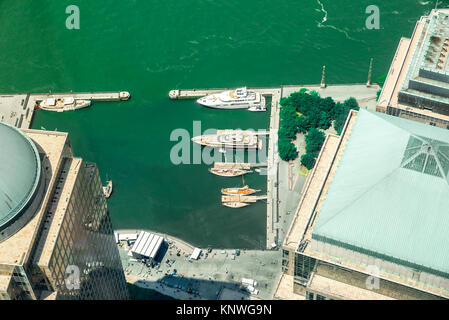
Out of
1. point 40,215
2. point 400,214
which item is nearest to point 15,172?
point 40,215

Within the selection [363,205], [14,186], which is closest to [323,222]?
[363,205]

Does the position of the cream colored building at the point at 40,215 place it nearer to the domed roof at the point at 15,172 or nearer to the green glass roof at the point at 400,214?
the domed roof at the point at 15,172

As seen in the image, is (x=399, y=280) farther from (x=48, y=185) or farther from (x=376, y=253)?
(x=48, y=185)

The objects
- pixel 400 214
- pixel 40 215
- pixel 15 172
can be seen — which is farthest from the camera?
pixel 400 214

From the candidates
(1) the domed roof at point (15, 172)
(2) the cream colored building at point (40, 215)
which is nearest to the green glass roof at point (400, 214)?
(2) the cream colored building at point (40, 215)

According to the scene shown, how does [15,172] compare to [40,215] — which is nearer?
[15,172]

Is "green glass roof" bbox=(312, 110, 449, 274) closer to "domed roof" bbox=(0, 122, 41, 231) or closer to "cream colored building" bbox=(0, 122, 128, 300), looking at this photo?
"cream colored building" bbox=(0, 122, 128, 300)

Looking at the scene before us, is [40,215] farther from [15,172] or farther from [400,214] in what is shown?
[400,214]

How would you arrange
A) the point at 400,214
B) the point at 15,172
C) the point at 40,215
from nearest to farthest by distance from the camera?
1. the point at 15,172
2. the point at 40,215
3. the point at 400,214
